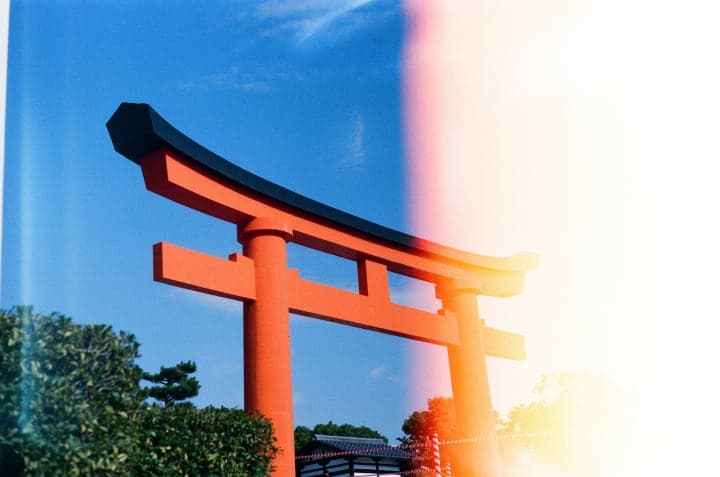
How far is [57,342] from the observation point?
402 cm

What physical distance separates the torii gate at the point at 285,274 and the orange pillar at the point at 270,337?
12 mm

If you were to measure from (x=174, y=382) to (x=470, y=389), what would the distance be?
17.2 meters

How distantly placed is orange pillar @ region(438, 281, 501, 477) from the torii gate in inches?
0.7

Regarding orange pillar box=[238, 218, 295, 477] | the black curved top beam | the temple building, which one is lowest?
Result: the temple building

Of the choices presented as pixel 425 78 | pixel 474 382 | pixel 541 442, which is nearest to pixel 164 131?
pixel 425 78

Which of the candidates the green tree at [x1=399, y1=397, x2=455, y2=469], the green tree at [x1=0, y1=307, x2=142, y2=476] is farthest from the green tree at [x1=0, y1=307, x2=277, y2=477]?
the green tree at [x1=399, y1=397, x2=455, y2=469]

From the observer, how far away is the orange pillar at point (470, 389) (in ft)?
33.6

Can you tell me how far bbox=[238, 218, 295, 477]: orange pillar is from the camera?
286 inches

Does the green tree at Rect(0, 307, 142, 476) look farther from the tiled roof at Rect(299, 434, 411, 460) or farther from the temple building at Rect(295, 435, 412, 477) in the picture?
the tiled roof at Rect(299, 434, 411, 460)

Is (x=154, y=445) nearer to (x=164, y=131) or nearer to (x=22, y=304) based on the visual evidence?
(x=22, y=304)

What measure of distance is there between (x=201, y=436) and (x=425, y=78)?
612cm

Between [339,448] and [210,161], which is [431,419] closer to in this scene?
[339,448]

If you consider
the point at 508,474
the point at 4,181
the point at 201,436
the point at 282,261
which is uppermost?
the point at 282,261

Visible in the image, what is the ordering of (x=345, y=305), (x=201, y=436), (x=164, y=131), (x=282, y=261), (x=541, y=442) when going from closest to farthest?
1. (x=201, y=436)
2. (x=164, y=131)
3. (x=282, y=261)
4. (x=345, y=305)
5. (x=541, y=442)
